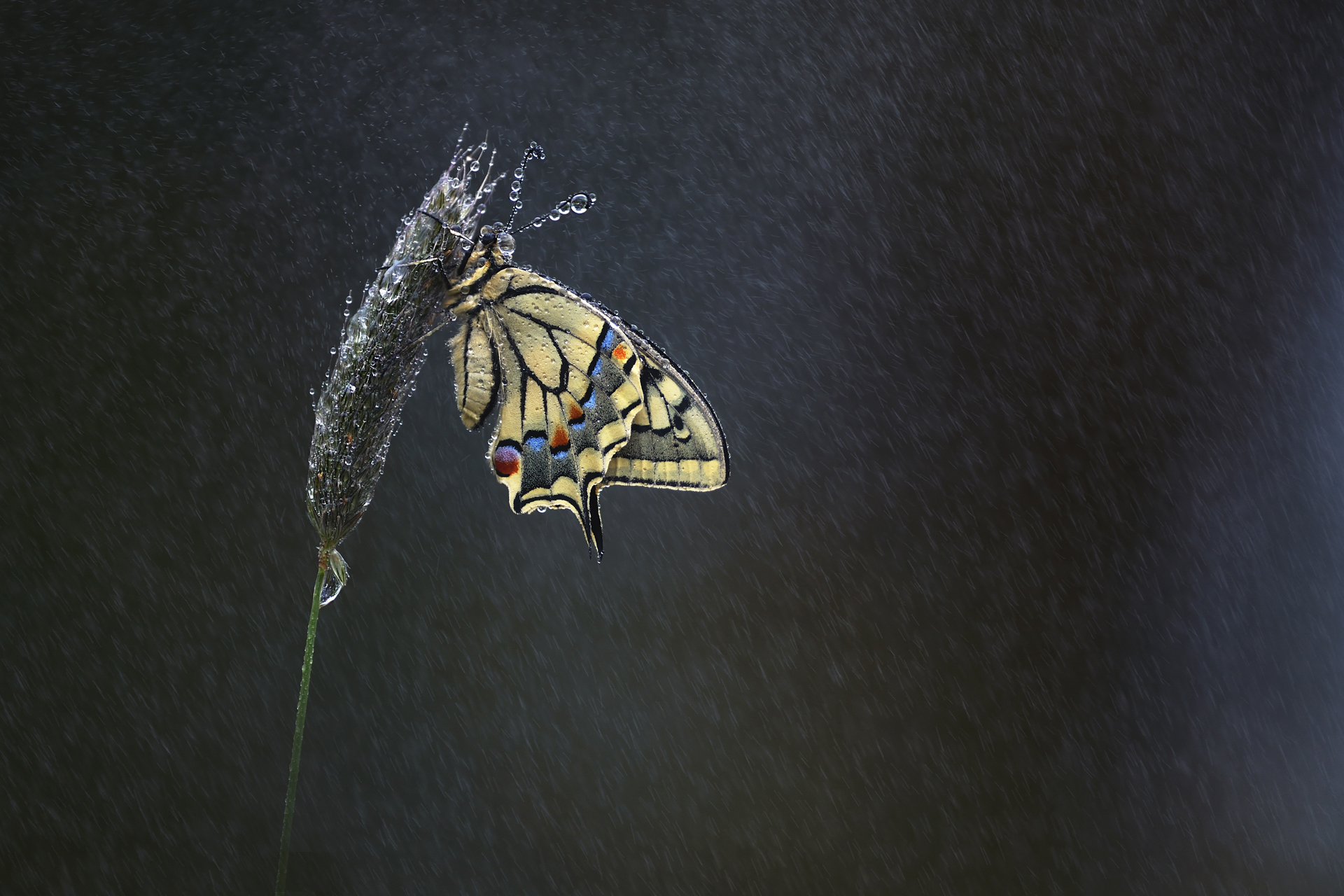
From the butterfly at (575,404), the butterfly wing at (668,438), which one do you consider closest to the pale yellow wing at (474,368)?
the butterfly at (575,404)

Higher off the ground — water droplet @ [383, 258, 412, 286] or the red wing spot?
water droplet @ [383, 258, 412, 286]

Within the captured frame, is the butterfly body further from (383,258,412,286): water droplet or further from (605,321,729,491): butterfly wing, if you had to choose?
(383,258,412,286): water droplet

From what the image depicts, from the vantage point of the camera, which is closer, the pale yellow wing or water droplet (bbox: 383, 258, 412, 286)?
water droplet (bbox: 383, 258, 412, 286)

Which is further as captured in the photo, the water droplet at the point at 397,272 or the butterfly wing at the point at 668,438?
the butterfly wing at the point at 668,438

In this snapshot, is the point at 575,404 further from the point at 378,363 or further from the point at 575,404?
the point at 378,363

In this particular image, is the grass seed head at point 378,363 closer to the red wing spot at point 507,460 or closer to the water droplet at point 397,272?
the water droplet at point 397,272

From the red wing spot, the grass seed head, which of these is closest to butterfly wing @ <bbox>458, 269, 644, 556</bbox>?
the red wing spot

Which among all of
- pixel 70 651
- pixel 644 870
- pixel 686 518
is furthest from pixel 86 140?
pixel 644 870
